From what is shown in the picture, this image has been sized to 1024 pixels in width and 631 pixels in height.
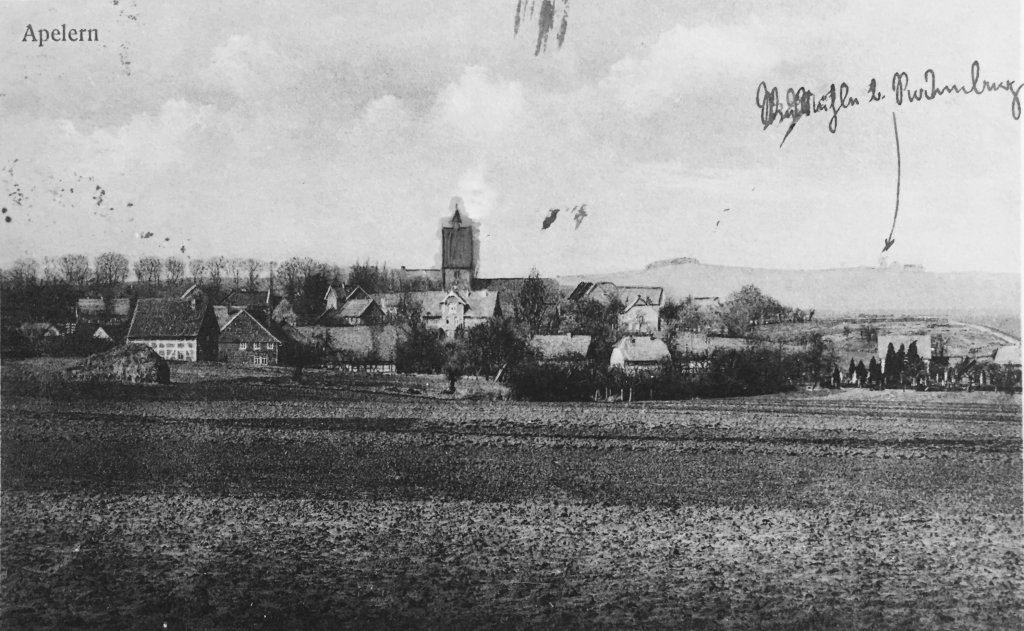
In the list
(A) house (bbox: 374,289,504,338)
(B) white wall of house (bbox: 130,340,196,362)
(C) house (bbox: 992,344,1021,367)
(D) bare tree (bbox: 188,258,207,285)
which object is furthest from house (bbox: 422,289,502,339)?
(C) house (bbox: 992,344,1021,367)

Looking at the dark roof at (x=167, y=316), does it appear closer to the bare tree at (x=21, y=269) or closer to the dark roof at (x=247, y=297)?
the dark roof at (x=247, y=297)

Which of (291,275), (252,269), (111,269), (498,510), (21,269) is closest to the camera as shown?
(498,510)

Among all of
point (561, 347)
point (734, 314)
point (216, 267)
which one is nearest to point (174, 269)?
point (216, 267)

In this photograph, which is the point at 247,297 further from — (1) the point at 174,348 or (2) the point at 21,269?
(2) the point at 21,269

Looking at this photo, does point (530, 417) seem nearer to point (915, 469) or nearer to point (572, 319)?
point (572, 319)

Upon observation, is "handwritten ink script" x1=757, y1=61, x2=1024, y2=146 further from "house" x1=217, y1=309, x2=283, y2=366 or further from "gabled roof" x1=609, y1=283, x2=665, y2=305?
"house" x1=217, y1=309, x2=283, y2=366

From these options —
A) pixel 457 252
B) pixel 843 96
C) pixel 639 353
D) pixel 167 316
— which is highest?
pixel 843 96
